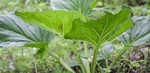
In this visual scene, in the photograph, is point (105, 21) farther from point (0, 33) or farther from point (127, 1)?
point (127, 1)

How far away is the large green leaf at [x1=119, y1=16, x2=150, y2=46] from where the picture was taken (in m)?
1.06

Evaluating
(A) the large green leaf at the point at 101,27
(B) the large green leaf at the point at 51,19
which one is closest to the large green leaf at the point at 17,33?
(B) the large green leaf at the point at 51,19

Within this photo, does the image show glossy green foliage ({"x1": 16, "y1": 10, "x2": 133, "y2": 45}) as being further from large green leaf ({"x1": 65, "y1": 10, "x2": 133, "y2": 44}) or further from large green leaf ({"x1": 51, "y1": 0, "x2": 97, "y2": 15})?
large green leaf ({"x1": 51, "y1": 0, "x2": 97, "y2": 15})

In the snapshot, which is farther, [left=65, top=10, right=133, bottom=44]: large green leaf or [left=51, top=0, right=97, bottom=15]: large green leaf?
[left=51, top=0, right=97, bottom=15]: large green leaf

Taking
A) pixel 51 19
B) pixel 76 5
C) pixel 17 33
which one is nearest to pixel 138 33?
pixel 76 5

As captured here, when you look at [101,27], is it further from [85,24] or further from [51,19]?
[51,19]

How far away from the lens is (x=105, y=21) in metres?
0.72

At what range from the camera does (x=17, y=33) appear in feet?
3.29

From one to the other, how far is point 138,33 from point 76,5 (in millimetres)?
450

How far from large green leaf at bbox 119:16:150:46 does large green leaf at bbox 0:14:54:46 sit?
0.49 m

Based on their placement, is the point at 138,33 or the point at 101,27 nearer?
the point at 101,27

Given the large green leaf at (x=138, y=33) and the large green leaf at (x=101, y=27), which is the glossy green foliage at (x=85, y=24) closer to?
the large green leaf at (x=101, y=27)

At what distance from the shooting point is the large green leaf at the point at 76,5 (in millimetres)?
1140

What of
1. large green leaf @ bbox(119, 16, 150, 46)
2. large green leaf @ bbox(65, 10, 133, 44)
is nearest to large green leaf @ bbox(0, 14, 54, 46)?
large green leaf @ bbox(65, 10, 133, 44)
